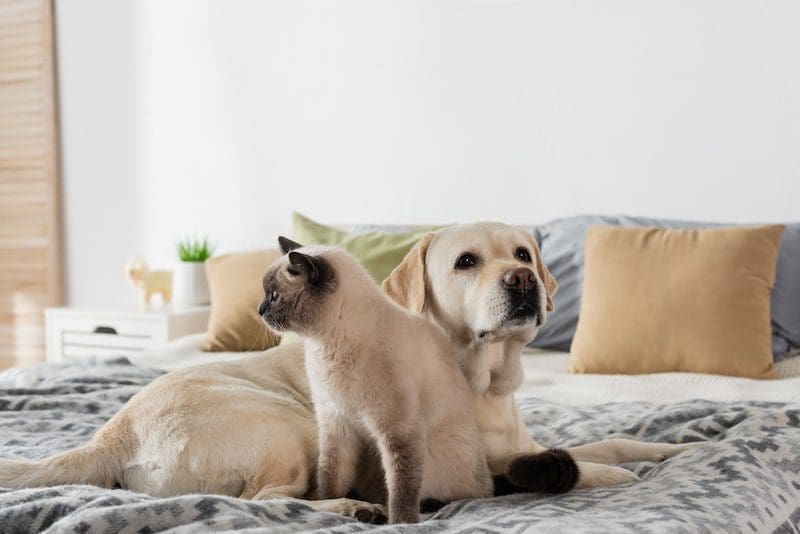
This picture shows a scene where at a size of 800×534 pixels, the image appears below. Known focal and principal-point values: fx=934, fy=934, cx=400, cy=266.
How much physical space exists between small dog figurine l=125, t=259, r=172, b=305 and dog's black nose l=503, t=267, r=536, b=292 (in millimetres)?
3170

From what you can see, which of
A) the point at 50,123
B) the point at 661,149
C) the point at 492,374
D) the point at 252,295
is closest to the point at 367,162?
the point at 252,295

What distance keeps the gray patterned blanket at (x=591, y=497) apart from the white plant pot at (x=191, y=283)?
6.57 feet

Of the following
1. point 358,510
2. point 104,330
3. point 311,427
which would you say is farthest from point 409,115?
point 358,510

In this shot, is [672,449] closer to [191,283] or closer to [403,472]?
[403,472]

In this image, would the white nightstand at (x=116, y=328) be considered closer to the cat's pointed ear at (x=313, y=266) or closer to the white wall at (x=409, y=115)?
the white wall at (x=409, y=115)

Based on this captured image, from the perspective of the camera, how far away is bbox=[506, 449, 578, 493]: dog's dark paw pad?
129cm

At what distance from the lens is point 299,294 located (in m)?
1.24

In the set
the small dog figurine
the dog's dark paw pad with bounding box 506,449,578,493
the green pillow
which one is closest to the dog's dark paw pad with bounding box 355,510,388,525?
the dog's dark paw pad with bounding box 506,449,578,493

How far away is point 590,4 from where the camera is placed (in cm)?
336

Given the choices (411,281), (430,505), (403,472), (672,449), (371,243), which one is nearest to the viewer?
(403,472)

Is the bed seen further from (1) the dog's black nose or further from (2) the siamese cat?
(1) the dog's black nose

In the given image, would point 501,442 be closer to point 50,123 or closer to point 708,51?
point 708,51

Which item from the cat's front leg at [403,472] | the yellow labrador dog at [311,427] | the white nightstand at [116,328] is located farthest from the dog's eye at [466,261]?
the white nightstand at [116,328]

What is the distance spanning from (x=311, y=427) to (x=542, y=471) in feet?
1.20
